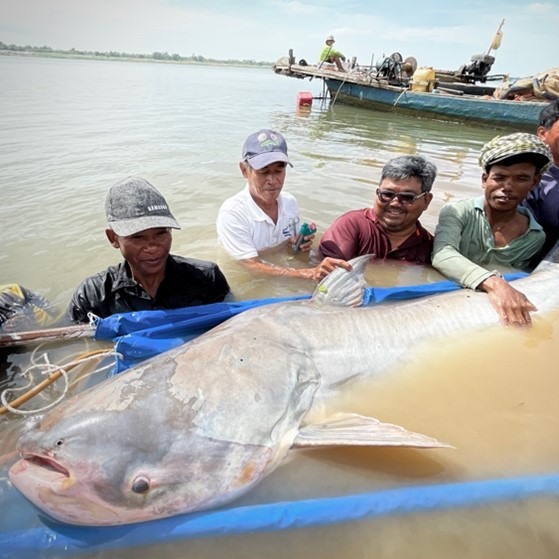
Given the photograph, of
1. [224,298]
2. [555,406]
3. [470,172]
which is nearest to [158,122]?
[470,172]

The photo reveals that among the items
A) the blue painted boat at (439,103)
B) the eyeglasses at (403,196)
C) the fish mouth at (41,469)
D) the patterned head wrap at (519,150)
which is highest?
the blue painted boat at (439,103)

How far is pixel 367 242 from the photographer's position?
3621 millimetres

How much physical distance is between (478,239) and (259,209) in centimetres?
187

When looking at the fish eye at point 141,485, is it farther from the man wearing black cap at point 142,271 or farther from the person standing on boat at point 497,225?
the person standing on boat at point 497,225

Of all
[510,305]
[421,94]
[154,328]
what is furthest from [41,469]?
[421,94]

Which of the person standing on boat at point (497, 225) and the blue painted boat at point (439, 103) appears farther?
the blue painted boat at point (439, 103)

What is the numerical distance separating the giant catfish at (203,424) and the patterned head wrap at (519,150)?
1801mm

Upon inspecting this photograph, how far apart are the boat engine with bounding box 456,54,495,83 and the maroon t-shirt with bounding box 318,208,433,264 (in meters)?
23.6

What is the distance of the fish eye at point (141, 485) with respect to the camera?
5.01ft

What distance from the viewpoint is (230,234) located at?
154 inches

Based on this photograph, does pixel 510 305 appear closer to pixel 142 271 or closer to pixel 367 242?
pixel 367 242

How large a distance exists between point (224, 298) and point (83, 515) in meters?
1.99

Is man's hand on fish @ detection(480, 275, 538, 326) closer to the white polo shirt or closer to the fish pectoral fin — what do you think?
the fish pectoral fin

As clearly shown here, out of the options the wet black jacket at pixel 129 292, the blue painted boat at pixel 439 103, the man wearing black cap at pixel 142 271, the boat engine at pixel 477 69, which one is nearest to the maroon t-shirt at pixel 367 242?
the man wearing black cap at pixel 142 271
